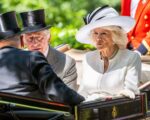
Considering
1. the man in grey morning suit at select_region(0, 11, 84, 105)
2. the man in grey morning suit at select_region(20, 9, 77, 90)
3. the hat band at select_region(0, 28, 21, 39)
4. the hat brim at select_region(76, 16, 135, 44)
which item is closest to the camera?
the man in grey morning suit at select_region(0, 11, 84, 105)

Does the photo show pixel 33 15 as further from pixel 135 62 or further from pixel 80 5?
pixel 80 5

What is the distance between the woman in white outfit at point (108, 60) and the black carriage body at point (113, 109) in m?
0.10

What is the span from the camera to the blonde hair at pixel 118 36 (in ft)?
19.7

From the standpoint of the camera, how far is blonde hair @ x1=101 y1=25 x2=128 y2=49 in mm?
6000

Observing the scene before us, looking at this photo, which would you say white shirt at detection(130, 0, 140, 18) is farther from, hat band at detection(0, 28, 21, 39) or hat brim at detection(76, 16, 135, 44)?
hat band at detection(0, 28, 21, 39)

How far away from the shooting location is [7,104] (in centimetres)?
500

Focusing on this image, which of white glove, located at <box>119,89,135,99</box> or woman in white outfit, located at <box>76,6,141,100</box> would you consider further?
woman in white outfit, located at <box>76,6,141,100</box>

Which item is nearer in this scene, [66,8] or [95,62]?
[95,62]

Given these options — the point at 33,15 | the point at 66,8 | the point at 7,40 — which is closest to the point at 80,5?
the point at 66,8

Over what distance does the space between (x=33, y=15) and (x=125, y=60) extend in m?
0.91

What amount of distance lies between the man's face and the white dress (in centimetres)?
38

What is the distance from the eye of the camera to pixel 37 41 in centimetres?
633

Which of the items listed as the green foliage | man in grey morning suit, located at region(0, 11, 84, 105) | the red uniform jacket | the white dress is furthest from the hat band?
the green foliage

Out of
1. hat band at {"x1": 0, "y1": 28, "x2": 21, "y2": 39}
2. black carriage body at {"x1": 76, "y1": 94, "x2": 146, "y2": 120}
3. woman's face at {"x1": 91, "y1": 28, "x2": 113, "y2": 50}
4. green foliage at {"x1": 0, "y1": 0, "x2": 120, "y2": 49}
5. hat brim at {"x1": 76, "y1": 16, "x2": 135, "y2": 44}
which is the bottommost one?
green foliage at {"x1": 0, "y1": 0, "x2": 120, "y2": 49}
